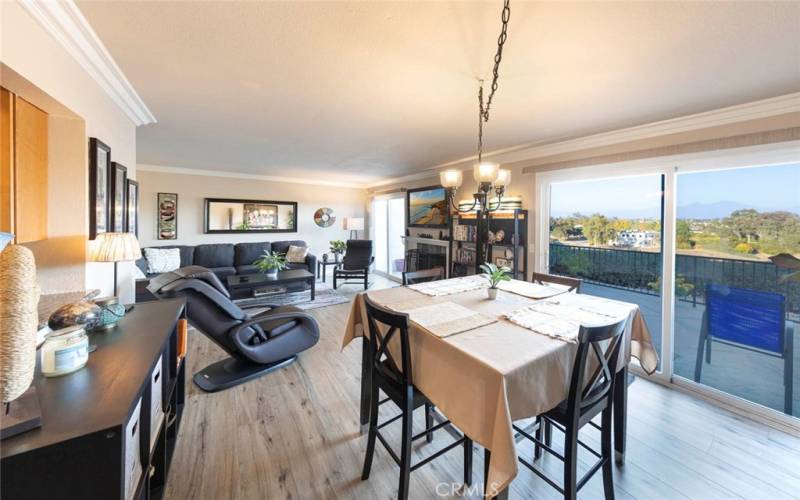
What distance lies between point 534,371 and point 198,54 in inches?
99.7

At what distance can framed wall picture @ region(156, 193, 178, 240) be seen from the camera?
18.5 ft

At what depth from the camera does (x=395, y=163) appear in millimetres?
4988

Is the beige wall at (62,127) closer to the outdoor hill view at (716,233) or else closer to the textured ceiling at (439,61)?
the textured ceiling at (439,61)

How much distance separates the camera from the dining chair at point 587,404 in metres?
1.29

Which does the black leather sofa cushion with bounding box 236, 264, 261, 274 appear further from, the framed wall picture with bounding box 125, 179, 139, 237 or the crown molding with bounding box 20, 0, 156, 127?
the crown molding with bounding box 20, 0, 156, 127

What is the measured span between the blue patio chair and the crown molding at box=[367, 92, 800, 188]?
139 cm

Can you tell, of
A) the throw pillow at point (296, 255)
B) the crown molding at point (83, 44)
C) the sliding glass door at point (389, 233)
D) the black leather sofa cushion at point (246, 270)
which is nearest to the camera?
the crown molding at point (83, 44)

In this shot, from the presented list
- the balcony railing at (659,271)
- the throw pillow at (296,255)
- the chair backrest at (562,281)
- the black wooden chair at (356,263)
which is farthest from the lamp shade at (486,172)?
the throw pillow at (296,255)

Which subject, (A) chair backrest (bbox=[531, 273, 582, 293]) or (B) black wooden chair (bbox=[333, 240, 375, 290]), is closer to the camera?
(A) chair backrest (bbox=[531, 273, 582, 293])

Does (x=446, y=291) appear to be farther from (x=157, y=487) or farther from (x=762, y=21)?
(x=762, y=21)

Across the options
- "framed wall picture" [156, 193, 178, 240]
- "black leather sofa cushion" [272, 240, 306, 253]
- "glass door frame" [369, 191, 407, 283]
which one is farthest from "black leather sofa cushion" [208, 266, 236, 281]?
"glass door frame" [369, 191, 407, 283]

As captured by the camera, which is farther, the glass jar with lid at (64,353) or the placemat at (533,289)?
the placemat at (533,289)

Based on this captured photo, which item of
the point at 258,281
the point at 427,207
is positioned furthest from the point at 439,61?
the point at 258,281

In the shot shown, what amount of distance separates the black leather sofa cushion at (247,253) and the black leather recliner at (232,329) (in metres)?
3.45
